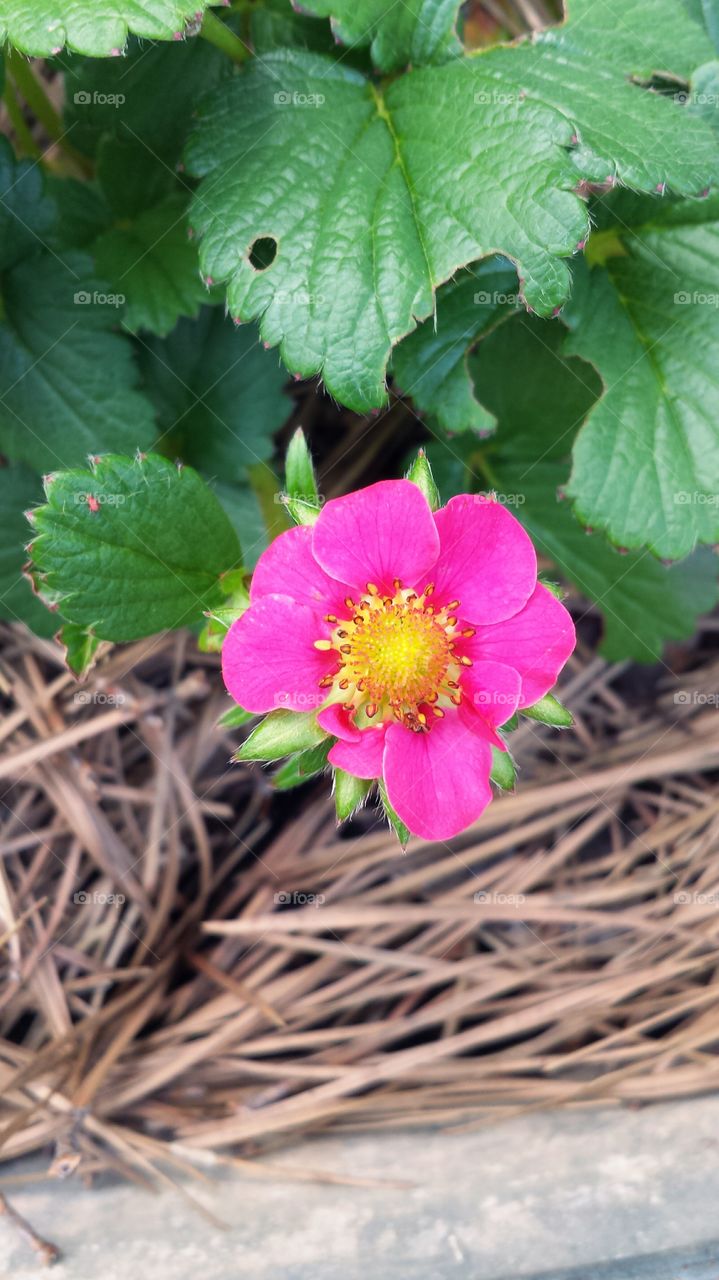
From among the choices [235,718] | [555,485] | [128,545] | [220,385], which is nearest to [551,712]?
[235,718]

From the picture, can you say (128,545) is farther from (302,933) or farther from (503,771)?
(302,933)

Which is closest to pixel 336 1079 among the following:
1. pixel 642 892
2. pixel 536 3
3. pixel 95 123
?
pixel 642 892

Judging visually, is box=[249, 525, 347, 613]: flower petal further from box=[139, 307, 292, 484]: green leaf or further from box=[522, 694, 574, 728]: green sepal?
box=[139, 307, 292, 484]: green leaf

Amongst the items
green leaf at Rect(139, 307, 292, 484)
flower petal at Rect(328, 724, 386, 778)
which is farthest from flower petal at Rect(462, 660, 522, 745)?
green leaf at Rect(139, 307, 292, 484)

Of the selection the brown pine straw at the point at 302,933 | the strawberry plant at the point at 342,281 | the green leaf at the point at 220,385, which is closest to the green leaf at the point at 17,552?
the strawberry plant at the point at 342,281

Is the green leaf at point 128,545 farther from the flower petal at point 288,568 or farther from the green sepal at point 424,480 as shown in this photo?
the green sepal at point 424,480

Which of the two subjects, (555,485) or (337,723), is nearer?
→ (337,723)
